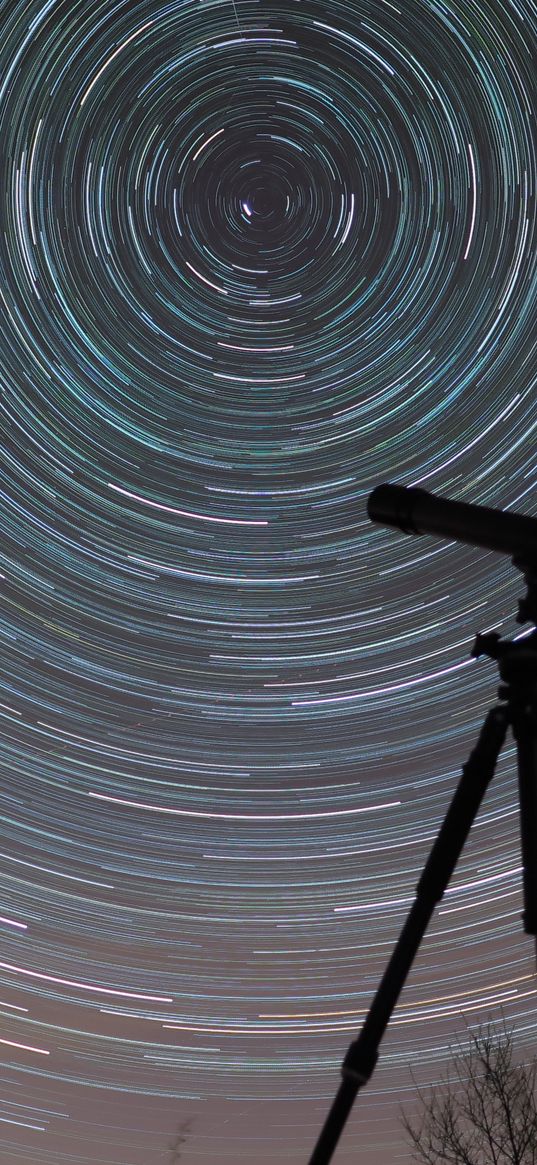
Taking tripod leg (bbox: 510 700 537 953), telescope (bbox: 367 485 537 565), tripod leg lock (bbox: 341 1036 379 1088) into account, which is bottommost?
tripod leg lock (bbox: 341 1036 379 1088)

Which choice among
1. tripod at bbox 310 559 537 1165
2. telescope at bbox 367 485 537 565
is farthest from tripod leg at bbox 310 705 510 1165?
telescope at bbox 367 485 537 565

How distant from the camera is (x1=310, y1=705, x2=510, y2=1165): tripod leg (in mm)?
2117

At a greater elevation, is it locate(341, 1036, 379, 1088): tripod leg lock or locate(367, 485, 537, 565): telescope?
locate(367, 485, 537, 565): telescope

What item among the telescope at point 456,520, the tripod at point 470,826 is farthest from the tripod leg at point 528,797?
the telescope at point 456,520

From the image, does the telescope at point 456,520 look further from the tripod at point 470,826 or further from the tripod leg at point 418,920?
the tripod leg at point 418,920

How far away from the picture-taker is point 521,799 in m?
2.13

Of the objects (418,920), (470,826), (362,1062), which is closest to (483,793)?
(470,826)

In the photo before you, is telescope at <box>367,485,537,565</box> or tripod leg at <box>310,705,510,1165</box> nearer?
tripod leg at <box>310,705,510,1165</box>

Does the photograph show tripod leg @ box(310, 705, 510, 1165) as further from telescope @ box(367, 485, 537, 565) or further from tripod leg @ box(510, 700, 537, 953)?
telescope @ box(367, 485, 537, 565)

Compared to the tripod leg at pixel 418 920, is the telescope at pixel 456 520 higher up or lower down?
higher up

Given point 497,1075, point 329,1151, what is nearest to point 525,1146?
point 497,1075

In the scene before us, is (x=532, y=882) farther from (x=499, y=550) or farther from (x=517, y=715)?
(x=499, y=550)

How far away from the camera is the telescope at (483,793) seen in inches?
83.1

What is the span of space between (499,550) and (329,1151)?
4.50ft
